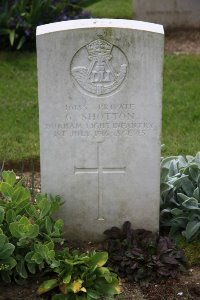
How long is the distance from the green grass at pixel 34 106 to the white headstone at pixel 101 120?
177 cm

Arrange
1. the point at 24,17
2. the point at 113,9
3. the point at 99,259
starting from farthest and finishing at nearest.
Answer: the point at 113,9
the point at 24,17
the point at 99,259

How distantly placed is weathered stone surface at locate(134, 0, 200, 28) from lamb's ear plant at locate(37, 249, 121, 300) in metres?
7.16

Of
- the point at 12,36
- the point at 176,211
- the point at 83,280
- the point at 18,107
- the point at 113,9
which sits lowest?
the point at 83,280

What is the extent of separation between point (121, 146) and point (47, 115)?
1.70ft

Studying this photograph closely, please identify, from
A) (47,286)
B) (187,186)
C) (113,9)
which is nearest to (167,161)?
(187,186)

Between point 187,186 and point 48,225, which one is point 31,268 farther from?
point 187,186

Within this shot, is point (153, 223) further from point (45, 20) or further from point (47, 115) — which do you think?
point (45, 20)

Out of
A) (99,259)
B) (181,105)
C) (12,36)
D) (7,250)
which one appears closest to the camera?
(7,250)

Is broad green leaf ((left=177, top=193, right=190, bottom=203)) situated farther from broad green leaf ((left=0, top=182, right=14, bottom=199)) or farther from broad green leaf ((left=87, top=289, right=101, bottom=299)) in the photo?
broad green leaf ((left=0, top=182, right=14, bottom=199))

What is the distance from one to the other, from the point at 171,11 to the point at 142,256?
697 cm

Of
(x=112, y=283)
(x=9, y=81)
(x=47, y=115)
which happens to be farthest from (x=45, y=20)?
(x=112, y=283)

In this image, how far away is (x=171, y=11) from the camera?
11.0 meters

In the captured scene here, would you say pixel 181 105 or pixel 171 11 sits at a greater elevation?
pixel 171 11

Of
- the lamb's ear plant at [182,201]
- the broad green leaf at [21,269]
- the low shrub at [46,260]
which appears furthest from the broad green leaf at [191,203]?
the broad green leaf at [21,269]
